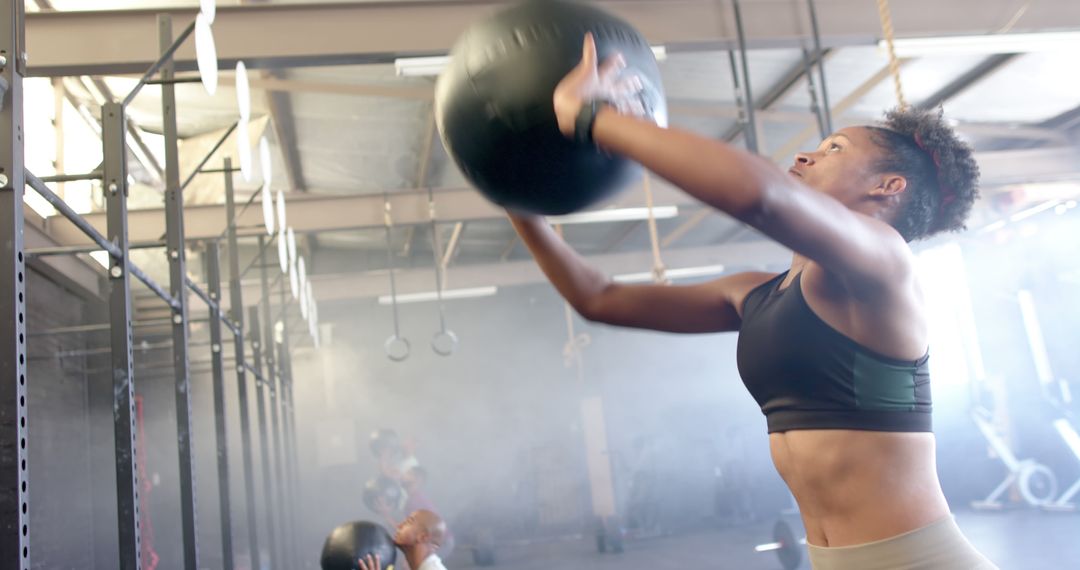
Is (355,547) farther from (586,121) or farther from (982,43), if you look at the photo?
(982,43)

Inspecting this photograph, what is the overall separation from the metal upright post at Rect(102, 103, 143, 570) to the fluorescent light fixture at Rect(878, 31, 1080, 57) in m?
3.22

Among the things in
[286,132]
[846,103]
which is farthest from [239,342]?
[846,103]

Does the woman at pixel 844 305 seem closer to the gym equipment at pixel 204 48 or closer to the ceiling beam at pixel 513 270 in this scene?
the gym equipment at pixel 204 48

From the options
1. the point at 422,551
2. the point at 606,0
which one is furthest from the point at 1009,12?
the point at 422,551

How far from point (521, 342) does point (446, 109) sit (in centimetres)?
1219

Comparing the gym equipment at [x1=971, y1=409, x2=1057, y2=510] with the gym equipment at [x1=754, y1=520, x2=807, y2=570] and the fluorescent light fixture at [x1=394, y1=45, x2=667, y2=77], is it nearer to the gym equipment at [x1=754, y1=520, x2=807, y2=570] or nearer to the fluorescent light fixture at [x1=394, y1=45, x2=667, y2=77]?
the gym equipment at [x1=754, y1=520, x2=807, y2=570]

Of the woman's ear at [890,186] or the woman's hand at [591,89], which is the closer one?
the woman's hand at [591,89]

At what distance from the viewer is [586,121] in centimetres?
107

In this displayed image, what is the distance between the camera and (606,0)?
14.9 ft

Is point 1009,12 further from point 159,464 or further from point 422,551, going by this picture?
point 159,464

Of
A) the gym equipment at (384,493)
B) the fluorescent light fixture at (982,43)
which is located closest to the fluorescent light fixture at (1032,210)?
the fluorescent light fixture at (982,43)

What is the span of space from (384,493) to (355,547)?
6.63m

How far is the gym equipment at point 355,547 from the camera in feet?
10.8

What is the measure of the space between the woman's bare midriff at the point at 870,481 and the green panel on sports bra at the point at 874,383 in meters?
0.04
